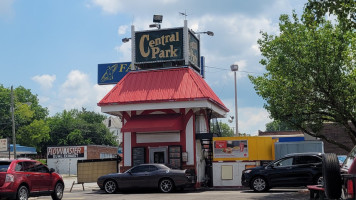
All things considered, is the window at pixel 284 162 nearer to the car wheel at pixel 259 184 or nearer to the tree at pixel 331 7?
the car wheel at pixel 259 184

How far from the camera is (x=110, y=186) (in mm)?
23547

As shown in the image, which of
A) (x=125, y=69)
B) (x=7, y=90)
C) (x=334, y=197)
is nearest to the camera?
(x=334, y=197)

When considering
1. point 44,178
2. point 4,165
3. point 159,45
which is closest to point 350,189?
point 4,165

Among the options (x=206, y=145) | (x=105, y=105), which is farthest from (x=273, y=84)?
(x=105, y=105)

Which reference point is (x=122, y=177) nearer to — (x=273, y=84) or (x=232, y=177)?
(x=232, y=177)

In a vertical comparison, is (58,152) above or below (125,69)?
below

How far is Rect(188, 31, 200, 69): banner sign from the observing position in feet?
102

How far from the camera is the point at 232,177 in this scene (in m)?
Answer: 26.5

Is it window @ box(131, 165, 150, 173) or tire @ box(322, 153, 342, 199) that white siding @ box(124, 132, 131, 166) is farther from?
tire @ box(322, 153, 342, 199)

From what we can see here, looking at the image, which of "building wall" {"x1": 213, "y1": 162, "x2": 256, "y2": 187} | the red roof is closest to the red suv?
the red roof

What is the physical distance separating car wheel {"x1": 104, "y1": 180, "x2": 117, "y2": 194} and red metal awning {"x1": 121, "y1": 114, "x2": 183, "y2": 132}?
4.31 metres

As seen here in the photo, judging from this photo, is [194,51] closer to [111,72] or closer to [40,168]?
[40,168]

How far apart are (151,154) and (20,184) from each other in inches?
474

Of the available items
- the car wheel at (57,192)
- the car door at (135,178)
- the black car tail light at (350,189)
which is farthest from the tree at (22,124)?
the black car tail light at (350,189)
